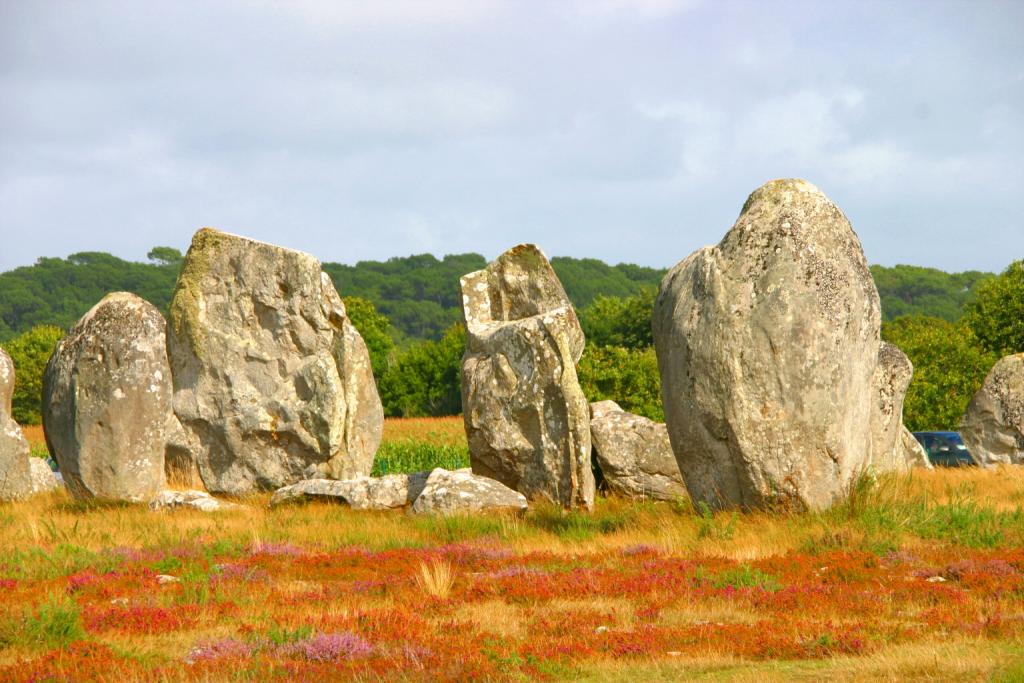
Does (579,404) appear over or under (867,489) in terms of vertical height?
over

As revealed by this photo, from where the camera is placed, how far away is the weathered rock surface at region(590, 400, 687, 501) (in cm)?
1977

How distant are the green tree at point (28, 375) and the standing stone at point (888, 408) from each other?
51.4 meters

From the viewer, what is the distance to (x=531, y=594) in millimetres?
11086

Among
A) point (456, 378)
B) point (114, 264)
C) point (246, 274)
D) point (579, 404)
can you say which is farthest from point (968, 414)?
point (114, 264)

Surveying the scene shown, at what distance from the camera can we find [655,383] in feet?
159

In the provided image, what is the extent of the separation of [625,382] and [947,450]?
18915 millimetres

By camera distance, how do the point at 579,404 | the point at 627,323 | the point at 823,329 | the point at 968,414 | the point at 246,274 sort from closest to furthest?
the point at 823,329
the point at 579,404
the point at 246,274
the point at 968,414
the point at 627,323

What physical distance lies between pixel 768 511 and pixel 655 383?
3406 centimetres

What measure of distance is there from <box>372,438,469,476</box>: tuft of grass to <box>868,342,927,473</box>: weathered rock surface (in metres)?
11.8

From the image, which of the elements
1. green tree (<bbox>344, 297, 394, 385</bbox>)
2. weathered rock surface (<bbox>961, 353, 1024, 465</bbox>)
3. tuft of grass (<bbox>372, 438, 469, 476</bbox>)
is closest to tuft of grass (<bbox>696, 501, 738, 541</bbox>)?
tuft of grass (<bbox>372, 438, 469, 476</bbox>)

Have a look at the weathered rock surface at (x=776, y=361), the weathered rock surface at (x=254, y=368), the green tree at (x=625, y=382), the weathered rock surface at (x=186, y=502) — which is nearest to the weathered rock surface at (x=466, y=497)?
the weathered rock surface at (x=776, y=361)

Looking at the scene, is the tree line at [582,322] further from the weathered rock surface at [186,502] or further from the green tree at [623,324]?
the weathered rock surface at [186,502]

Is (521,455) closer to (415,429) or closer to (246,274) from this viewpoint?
(246,274)

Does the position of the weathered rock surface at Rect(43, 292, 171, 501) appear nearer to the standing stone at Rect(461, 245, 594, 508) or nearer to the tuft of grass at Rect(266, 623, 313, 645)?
the standing stone at Rect(461, 245, 594, 508)
